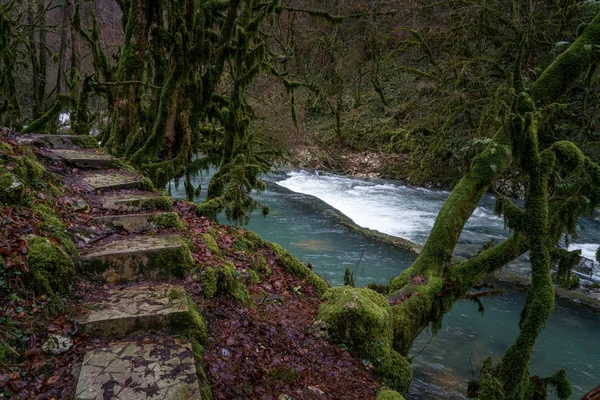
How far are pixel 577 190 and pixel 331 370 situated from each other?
11.3 feet

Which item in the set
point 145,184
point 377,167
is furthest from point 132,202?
point 377,167

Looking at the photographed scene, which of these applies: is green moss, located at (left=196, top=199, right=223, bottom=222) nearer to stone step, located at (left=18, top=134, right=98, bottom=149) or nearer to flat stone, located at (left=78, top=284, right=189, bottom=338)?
flat stone, located at (left=78, top=284, right=189, bottom=338)

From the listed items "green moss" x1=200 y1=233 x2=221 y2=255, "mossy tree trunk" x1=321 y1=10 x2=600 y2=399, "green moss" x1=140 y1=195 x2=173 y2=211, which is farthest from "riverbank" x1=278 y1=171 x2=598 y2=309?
"green moss" x1=140 y1=195 x2=173 y2=211

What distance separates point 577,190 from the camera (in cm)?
445

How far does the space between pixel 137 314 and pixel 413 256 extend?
866 centimetres

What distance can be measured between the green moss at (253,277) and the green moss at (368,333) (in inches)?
34.1

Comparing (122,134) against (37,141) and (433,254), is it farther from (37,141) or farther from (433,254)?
(433,254)

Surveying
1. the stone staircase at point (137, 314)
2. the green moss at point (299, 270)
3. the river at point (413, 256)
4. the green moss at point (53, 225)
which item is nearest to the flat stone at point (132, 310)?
the stone staircase at point (137, 314)

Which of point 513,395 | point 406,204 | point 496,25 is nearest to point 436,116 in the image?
point 496,25

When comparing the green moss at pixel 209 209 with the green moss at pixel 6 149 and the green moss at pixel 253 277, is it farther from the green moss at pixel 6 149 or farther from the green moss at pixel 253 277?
the green moss at pixel 6 149

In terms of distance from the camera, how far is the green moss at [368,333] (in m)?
3.91

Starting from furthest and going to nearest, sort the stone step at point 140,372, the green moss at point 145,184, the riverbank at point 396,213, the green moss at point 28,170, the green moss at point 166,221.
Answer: the riverbank at point 396,213, the green moss at point 145,184, the green moss at point 166,221, the green moss at point 28,170, the stone step at point 140,372

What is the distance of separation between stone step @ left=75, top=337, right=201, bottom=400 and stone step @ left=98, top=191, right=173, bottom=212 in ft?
7.60

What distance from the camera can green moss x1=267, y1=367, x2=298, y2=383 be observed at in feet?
10.4
